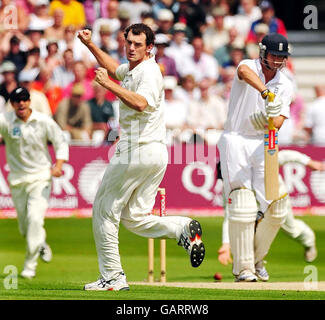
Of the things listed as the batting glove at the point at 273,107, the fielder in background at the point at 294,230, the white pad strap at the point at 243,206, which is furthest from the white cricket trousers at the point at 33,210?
the batting glove at the point at 273,107

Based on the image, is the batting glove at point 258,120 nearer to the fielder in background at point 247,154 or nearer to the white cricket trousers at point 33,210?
the fielder in background at point 247,154

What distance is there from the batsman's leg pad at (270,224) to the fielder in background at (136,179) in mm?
1804

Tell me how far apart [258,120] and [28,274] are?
11.3 ft

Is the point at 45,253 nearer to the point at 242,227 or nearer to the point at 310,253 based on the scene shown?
the point at 310,253

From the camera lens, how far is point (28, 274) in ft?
41.6

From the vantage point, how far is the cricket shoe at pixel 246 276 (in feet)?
36.2

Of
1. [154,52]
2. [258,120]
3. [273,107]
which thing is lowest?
[258,120]

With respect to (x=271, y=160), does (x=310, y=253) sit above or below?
below

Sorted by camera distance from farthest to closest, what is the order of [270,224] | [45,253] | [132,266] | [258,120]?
[132,266]
[45,253]
[270,224]
[258,120]

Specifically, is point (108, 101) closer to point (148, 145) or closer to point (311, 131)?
point (311, 131)

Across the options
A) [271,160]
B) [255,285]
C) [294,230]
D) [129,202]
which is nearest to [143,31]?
[129,202]

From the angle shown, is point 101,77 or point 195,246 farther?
point 195,246

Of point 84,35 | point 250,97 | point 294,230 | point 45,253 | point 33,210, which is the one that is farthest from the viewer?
point 45,253

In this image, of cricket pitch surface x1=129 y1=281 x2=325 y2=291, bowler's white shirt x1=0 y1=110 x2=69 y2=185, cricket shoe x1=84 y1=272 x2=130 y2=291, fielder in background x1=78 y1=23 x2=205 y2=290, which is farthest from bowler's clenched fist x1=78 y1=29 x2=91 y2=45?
bowler's white shirt x1=0 y1=110 x2=69 y2=185
